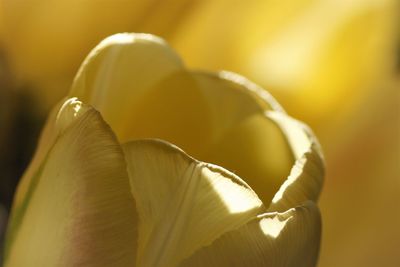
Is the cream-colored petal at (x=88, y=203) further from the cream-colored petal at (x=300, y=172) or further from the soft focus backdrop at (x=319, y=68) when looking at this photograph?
the soft focus backdrop at (x=319, y=68)

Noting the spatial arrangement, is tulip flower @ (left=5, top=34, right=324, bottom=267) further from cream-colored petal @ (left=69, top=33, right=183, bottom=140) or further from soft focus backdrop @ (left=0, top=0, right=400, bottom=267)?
soft focus backdrop @ (left=0, top=0, right=400, bottom=267)

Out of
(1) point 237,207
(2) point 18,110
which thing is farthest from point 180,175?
(2) point 18,110

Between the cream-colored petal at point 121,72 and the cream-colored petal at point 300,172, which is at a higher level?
the cream-colored petal at point 121,72

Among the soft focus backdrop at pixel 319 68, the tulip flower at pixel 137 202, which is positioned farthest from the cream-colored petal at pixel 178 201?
the soft focus backdrop at pixel 319 68

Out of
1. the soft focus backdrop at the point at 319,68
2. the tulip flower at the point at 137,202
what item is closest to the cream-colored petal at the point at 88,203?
the tulip flower at the point at 137,202

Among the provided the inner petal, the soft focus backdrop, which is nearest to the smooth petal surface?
the inner petal

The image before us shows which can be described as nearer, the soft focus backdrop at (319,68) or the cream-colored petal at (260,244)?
the cream-colored petal at (260,244)
